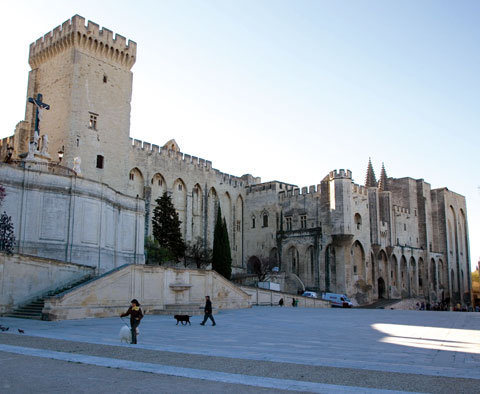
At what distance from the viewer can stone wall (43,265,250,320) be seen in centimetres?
1781

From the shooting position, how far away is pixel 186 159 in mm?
49594

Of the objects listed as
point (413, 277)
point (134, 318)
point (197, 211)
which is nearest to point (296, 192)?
point (197, 211)

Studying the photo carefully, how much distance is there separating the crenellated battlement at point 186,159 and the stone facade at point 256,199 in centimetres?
11

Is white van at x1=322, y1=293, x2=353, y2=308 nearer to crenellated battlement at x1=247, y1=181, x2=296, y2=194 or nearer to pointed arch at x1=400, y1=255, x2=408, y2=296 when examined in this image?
crenellated battlement at x1=247, y1=181, x2=296, y2=194

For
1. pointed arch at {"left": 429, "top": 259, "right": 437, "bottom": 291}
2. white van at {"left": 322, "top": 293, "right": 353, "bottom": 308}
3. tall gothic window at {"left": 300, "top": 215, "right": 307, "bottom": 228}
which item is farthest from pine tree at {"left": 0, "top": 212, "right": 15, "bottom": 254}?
pointed arch at {"left": 429, "top": 259, "right": 437, "bottom": 291}

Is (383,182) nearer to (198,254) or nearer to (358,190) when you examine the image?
(358,190)

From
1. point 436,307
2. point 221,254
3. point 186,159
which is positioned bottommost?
point 436,307

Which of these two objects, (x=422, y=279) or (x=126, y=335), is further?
(x=422, y=279)

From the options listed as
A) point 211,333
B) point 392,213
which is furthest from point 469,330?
point 392,213

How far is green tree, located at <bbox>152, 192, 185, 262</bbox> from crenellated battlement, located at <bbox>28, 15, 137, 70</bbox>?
11562mm

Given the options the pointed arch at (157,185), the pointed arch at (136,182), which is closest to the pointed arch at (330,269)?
the pointed arch at (157,185)

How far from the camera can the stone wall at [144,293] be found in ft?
A: 58.4

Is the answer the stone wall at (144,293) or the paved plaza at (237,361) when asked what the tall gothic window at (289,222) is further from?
the paved plaza at (237,361)

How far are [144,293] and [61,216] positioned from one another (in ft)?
17.9
